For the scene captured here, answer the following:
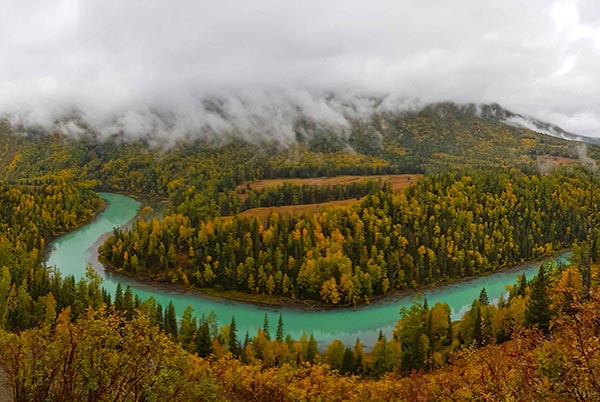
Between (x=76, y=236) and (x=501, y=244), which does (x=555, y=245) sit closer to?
(x=501, y=244)

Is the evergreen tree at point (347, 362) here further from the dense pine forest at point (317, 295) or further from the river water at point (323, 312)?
the river water at point (323, 312)

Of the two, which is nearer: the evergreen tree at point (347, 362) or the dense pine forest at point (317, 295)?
the dense pine forest at point (317, 295)

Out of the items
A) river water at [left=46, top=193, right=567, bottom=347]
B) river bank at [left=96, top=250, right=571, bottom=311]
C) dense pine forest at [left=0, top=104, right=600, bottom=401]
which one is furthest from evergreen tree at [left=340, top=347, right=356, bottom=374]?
river bank at [left=96, top=250, right=571, bottom=311]

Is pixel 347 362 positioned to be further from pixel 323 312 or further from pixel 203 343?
pixel 323 312

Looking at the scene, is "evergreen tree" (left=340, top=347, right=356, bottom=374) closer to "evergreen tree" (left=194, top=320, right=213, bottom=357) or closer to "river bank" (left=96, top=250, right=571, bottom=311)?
"evergreen tree" (left=194, top=320, right=213, bottom=357)

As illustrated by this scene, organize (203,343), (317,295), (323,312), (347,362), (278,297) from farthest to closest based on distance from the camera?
(278,297) < (317,295) < (323,312) < (203,343) < (347,362)

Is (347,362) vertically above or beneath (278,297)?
above

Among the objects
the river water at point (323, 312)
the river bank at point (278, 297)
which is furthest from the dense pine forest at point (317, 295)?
the river water at point (323, 312)

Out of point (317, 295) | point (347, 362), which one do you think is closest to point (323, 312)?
point (317, 295)
